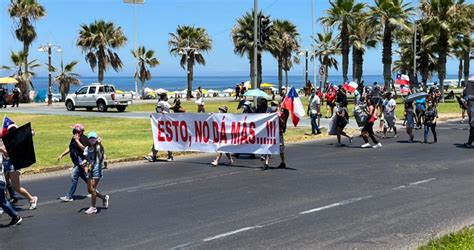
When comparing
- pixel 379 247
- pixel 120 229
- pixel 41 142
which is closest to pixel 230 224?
pixel 120 229

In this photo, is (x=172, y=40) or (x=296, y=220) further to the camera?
(x=172, y=40)

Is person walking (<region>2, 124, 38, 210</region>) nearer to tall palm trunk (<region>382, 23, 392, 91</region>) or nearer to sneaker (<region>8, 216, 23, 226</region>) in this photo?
sneaker (<region>8, 216, 23, 226</region>)

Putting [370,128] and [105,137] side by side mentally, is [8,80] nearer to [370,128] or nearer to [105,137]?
[105,137]

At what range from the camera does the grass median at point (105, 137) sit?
1723 cm

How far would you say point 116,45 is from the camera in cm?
5906

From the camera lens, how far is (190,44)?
65.1m

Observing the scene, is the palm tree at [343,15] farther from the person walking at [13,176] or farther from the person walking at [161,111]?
the person walking at [13,176]

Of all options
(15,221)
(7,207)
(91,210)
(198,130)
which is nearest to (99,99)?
(198,130)

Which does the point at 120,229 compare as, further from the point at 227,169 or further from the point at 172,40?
the point at 172,40

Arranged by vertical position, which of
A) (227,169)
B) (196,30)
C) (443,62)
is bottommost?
(227,169)

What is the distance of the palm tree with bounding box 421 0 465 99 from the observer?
45.3 metres

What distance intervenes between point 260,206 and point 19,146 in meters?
4.18

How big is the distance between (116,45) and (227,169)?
46.3 metres

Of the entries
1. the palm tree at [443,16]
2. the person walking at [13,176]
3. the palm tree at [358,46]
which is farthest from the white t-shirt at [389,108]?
the palm tree at [358,46]
